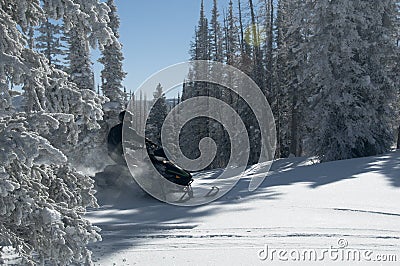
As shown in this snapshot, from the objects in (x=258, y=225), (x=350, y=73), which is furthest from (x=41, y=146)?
(x=350, y=73)

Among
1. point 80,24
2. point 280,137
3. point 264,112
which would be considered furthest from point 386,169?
point 280,137

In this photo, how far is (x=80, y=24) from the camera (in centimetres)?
359

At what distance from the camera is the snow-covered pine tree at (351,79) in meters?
18.3

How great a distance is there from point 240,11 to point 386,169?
27817 millimetres

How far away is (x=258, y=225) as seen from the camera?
671 cm

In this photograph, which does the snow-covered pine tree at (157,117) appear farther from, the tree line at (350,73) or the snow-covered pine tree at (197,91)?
the tree line at (350,73)

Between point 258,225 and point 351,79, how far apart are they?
1442 cm

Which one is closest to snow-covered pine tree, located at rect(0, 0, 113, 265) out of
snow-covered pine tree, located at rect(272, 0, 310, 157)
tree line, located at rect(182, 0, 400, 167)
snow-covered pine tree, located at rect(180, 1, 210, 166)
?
tree line, located at rect(182, 0, 400, 167)

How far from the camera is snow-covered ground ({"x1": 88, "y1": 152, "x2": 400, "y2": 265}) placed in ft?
17.5

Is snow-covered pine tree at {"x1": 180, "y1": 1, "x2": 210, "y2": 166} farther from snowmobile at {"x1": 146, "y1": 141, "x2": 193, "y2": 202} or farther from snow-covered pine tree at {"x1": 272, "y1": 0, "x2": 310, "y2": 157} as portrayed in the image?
snowmobile at {"x1": 146, "y1": 141, "x2": 193, "y2": 202}

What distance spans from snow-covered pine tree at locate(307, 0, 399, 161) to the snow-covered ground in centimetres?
787

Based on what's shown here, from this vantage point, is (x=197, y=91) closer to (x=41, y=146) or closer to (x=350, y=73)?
(x=350, y=73)

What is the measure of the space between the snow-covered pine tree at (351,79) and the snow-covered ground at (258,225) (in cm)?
787

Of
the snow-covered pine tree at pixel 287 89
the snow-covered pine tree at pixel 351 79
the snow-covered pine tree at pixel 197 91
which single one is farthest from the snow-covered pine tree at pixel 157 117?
the snow-covered pine tree at pixel 351 79
